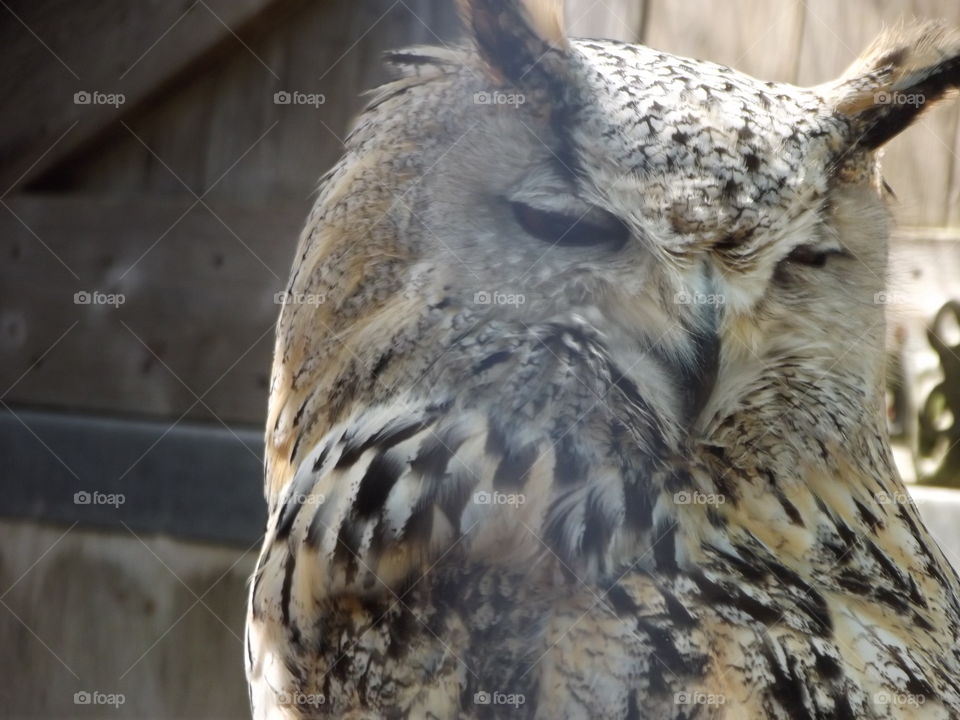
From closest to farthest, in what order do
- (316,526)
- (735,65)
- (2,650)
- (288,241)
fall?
1. (316,526)
2. (735,65)
3. (288,241)
4. (2,650)

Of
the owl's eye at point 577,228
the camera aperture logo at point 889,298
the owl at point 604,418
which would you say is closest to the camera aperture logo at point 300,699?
the owl at point 604,418

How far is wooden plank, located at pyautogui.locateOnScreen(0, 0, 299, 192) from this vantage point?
7.50 ft

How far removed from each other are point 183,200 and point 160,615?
1016 millimetres

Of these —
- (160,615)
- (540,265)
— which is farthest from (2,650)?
(540,265)

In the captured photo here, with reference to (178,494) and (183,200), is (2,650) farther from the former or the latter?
(183,200)

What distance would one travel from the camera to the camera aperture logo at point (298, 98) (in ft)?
7.38

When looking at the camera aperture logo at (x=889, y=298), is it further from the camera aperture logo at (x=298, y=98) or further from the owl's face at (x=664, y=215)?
the camera aperture logo at (x=298, y=98)

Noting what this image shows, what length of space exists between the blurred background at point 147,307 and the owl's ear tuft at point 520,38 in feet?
3.41

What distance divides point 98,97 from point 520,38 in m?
1.64

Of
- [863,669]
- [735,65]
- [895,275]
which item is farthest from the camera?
[735,65]

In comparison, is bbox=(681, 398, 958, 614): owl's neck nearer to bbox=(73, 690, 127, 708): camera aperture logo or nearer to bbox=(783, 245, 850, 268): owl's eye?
bbox=(783, 245, 850, 268): owl's eye

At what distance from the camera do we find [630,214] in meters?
0.96

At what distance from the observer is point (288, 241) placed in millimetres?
2205

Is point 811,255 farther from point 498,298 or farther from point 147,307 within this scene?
point 147,307
